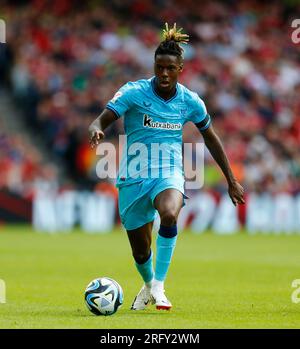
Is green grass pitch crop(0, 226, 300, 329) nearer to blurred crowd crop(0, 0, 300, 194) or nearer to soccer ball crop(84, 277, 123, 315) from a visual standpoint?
soccer ball crop(84, 277, 123, 315)

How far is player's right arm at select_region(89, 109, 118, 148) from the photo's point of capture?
902 centimetres

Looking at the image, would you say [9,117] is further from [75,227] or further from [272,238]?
[272,238]

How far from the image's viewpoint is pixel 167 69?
9.66m

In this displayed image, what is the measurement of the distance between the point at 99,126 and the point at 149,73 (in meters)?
17.3

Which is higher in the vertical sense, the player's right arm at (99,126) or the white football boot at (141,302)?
the player's right arm at (99,126)

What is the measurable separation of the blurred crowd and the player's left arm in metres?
14.5

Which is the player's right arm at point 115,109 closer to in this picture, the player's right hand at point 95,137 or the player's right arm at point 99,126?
the player's right arm at point 99,126

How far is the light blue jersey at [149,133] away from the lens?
9.85 m

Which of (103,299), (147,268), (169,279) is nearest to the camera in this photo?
(103,299)

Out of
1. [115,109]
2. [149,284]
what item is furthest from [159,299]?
[115,109]
